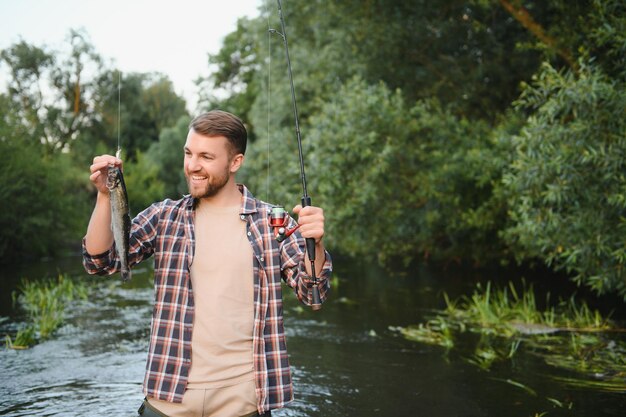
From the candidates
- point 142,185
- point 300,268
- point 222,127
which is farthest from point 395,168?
point 142,185

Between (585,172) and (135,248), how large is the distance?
24.7ft

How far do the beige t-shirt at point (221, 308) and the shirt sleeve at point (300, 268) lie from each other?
23 cm

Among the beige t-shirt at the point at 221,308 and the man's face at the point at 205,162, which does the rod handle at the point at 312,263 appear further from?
the man's face at the point at 205,162

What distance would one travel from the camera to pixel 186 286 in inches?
115

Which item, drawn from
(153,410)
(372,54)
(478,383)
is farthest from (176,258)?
(372,54)

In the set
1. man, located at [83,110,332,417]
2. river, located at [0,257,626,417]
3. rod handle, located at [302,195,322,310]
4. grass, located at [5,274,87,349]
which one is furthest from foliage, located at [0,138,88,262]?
rod handle, located at [302,195,322,310]

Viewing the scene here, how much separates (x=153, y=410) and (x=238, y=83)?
4099 centimetres

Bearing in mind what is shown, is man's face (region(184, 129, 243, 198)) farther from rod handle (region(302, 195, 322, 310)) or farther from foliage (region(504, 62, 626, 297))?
foliage (region(504, 62, 626, 297))

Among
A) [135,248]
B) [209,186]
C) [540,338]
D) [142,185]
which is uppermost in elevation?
[142,185]

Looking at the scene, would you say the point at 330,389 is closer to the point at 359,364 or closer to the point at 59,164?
the point at 359,364

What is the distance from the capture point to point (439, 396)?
683 cm

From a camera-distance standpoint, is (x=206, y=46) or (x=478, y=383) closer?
(x=478, y=383)

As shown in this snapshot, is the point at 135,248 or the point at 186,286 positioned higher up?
the point at 135,248

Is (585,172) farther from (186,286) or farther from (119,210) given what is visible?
(119,210)
